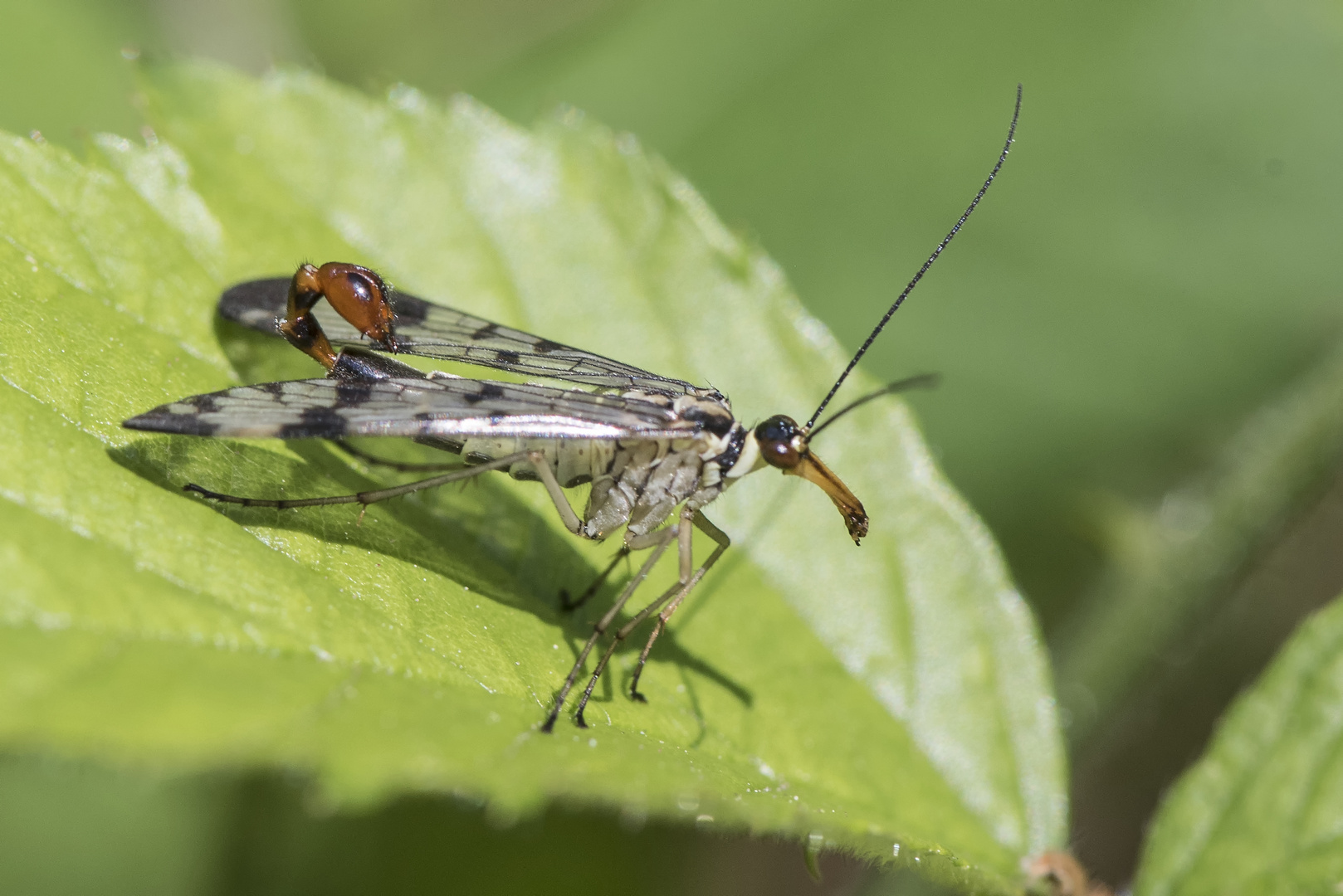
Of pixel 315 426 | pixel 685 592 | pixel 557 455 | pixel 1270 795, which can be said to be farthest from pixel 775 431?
pixel 1270 795

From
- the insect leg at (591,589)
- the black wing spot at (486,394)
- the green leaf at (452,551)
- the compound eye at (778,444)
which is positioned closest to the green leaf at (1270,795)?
the green leaf at (452,551)

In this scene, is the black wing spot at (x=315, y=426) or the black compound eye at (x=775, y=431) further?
the black compound eye at (x=775, y=431)

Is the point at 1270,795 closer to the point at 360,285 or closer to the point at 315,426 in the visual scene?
the point at 315,426

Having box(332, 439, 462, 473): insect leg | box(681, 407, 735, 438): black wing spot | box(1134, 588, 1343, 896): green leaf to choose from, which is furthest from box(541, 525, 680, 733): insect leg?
box(1134, 588, 1343, 896): green leaf

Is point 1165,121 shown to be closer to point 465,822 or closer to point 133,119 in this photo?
point 465,822

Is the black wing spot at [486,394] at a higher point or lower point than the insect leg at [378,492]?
higher

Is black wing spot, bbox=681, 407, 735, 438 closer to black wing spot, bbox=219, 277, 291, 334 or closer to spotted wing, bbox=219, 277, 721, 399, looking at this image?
spotted wing, bbox=219, 277, 721, 399

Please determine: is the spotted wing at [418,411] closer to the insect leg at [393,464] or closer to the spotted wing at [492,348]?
the insect leg at [393,464]

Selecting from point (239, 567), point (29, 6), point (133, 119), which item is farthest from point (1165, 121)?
point (29, 6)
